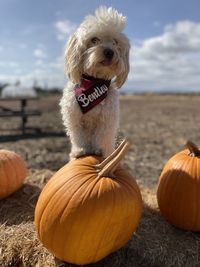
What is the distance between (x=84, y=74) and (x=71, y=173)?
119 centimetres

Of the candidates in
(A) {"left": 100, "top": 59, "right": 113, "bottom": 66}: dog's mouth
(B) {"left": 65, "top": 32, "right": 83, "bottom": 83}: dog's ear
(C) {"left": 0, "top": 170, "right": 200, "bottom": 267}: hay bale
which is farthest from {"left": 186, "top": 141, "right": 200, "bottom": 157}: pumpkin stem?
(B) {"left": 65, "top": 32, "right": 83, "bottom": 83}: dog's ear

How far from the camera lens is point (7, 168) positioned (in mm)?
4297

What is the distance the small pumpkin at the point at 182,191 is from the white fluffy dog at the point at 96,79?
2.40 feet

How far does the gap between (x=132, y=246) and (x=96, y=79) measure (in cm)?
171

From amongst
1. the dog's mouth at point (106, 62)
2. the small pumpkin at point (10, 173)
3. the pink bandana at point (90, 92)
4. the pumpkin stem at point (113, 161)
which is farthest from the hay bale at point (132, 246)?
the dog's mouth at point (106, 62)

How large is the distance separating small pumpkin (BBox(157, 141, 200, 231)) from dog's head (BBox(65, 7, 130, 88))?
110cm

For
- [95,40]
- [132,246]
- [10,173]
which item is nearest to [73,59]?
[95,40]

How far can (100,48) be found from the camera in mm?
3615

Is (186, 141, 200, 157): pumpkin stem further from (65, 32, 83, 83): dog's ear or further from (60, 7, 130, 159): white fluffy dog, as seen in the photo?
(65, 32, 83, 83): dog's ear

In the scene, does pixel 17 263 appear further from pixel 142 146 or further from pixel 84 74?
pixel 142 146

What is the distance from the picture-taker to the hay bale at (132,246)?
3254 millimetres

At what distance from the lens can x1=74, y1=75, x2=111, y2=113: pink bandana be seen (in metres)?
3.78

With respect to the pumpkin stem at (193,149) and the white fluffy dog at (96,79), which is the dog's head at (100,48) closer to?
the white fluffy dog at (96,79)

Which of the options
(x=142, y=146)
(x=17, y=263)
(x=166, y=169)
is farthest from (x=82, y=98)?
(x=142, y=146)
